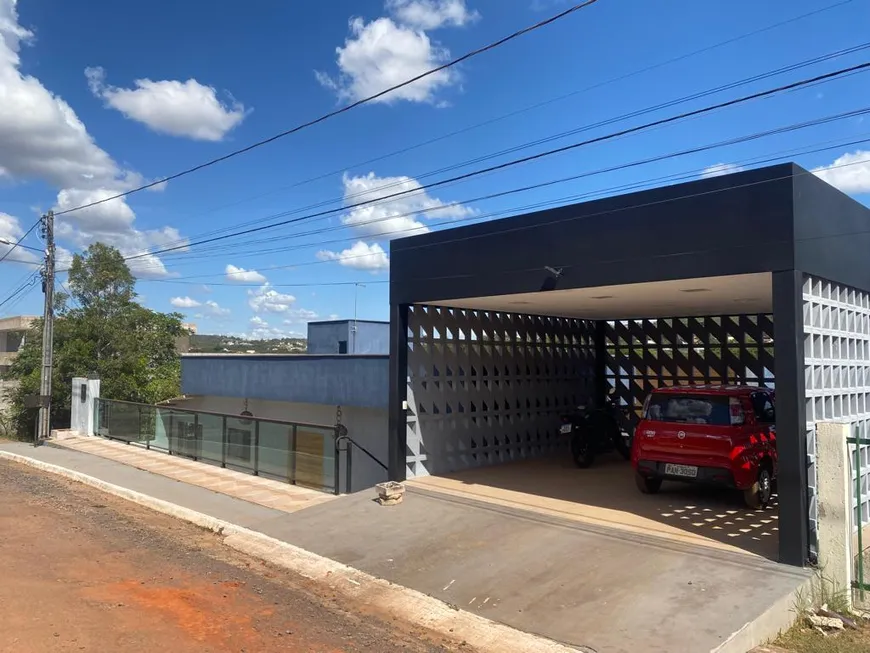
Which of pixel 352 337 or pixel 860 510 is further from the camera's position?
pixel 352 337

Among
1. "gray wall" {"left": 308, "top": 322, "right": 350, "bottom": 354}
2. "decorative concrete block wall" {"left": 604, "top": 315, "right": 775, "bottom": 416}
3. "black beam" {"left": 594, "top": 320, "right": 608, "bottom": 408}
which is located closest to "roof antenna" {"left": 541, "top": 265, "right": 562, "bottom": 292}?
"decorative concrete block wall" {"left": 604, "top": 315, "right": 775, "bottom": 416}

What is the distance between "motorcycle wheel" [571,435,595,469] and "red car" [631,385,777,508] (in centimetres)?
278

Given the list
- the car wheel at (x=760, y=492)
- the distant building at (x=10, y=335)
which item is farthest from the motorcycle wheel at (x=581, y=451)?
the distant building at (x=10, y=335)

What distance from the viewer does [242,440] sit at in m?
13.8

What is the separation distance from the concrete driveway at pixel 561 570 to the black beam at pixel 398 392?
4.51ft

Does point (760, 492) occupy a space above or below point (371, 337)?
below

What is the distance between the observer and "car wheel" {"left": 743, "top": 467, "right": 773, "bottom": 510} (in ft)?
28.6

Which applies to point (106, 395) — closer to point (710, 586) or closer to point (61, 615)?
point (61, 615)

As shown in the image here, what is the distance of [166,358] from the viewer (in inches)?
1171

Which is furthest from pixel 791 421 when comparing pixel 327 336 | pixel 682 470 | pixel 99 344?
pixel 99 344

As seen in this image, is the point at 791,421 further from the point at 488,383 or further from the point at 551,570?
the point at 488,383

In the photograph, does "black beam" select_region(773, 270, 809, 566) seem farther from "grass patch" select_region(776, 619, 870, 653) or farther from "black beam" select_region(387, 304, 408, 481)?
"black beam" select_region(387, 304, 408, 481)

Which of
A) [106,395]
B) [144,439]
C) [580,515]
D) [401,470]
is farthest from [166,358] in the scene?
[580,515]

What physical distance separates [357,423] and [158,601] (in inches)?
432
